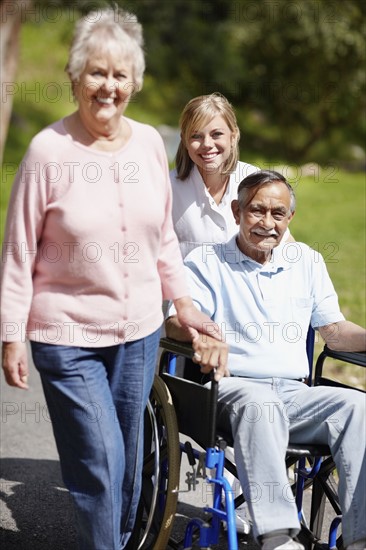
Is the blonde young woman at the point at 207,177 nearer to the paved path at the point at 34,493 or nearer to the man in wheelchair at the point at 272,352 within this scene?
the man in wheelchair at the point at 272,352

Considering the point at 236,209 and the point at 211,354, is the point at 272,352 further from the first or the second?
the point at 236,209

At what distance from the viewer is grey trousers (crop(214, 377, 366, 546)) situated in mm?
2887

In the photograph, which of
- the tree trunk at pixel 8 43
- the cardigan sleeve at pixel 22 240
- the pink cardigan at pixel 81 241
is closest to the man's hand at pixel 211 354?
the pink cardigan at pixel 81 241

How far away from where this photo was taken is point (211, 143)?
3662 millimetres

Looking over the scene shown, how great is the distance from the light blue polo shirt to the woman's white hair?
2.88 ft

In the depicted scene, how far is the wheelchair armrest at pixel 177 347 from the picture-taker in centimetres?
304

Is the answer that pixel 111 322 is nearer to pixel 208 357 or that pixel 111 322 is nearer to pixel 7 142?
pixel 208 357

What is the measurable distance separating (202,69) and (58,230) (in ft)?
66.8

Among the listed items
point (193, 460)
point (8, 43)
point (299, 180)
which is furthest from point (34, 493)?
point (299, 180)

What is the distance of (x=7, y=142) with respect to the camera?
57.0 ft

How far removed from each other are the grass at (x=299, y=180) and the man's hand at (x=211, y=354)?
10.5ft

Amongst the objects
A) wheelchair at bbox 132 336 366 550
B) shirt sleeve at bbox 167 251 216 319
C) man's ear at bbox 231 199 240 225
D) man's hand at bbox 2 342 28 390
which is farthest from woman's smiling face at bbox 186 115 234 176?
man's hand at bbox 2 342 28 390

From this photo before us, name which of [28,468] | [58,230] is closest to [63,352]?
[58,230]

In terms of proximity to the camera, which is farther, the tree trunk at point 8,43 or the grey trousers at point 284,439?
the tree trunk at point 8,43
